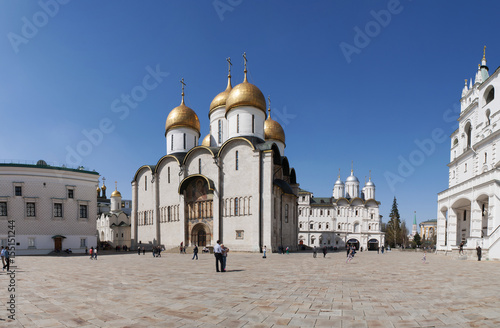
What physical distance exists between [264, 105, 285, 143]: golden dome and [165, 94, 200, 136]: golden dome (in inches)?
409

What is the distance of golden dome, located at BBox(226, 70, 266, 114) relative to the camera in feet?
124

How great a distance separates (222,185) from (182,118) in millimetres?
14316

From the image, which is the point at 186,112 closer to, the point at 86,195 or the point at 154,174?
Answer: the point at 154,174

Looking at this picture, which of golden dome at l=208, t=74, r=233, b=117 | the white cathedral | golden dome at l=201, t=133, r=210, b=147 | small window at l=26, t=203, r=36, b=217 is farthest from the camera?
golden dome at l=201, t=133, r=210, b=147

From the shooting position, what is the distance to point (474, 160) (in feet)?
110

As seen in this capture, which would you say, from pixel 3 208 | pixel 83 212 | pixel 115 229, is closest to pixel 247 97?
pixel 83 212

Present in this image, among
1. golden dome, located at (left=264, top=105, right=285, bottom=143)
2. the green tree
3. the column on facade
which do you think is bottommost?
the green tree

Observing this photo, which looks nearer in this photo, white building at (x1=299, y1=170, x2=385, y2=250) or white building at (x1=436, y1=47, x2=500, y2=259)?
white building at (x1=436, y1=47, x2=500, y2=259)

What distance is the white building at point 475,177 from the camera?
24922 millimetres

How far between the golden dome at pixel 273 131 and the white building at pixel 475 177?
2260 centimetres

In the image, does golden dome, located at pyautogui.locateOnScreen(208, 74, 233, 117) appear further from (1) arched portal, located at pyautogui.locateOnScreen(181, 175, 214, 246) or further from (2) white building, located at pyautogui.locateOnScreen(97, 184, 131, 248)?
(2) white building, located at pyautogui.locateOnScreen(97, 184, 131, 248)

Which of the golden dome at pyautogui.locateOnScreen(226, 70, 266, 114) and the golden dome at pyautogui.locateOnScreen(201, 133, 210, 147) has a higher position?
the golden dome at pyautogui.locateOnScreen(226, 70, 266, 114)

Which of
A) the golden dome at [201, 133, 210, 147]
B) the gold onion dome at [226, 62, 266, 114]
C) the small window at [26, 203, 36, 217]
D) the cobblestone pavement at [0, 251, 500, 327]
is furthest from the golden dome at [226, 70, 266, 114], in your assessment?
the cobblestone pavement at [0, 251, 500, 327]

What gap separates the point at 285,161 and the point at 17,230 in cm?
3098
